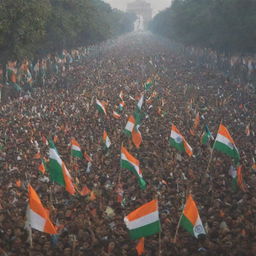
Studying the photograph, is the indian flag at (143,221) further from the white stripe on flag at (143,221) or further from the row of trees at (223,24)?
the row of trees at (223,24)

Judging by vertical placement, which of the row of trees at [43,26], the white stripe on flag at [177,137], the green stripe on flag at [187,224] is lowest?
the green stripe on flag at [187,224]

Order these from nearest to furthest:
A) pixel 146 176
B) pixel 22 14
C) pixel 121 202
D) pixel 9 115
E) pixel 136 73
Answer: pixel 121 202 < pixel 146 176 < pixel 9 115 < pixel 22 14 < pixel 136 73

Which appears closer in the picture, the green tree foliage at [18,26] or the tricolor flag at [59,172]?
the tricolor flag at [59,172]

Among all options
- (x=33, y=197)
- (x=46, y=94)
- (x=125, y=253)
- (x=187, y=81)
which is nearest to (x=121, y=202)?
(x=125, y=253)

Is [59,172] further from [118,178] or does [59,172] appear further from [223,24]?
[223,24]

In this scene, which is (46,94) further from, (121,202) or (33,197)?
(33,197)

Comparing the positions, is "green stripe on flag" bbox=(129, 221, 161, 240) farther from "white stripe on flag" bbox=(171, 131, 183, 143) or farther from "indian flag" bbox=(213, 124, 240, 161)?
"white stripe on flag" bbox=(171, 131, 183, 143)

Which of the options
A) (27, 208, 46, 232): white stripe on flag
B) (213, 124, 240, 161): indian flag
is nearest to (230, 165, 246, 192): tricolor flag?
(213, 124, 240, 161): indian flag

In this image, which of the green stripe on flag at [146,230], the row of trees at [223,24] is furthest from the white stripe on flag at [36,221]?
the row of trees at [223,24]
